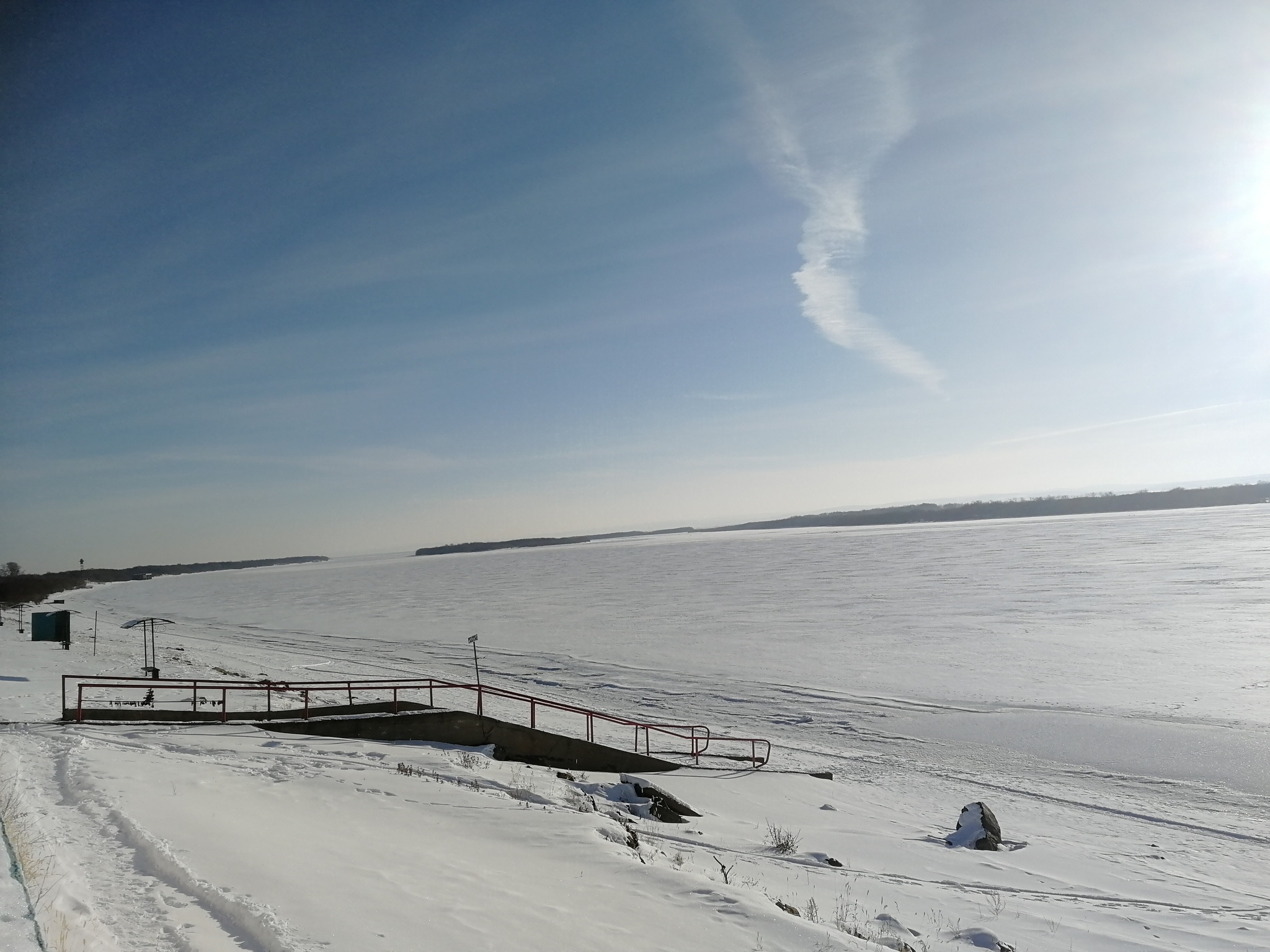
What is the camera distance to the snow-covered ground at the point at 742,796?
6.11 m

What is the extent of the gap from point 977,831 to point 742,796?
406 centimetres

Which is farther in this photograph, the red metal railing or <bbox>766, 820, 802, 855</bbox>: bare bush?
the red metal railing

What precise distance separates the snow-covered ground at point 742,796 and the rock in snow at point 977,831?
1.67 feet

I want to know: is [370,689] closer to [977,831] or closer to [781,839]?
[781,839]

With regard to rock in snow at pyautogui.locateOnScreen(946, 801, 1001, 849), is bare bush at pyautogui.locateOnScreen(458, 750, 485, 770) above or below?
above

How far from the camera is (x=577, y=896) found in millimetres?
6773

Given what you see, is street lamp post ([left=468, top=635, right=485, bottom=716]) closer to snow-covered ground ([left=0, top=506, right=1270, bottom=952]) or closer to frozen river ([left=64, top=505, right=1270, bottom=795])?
snow-covered ground ([left=0, top=506, right=1270, bottom=952])

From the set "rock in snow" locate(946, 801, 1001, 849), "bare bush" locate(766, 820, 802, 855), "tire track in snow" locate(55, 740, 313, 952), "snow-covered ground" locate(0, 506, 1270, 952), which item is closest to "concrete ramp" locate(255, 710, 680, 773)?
"snow-covered ground" locate(0, 506, 1270, 952)

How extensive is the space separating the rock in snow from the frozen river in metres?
7.01

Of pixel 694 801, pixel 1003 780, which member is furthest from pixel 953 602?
pixel 694 801

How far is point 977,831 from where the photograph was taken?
40.0 ft

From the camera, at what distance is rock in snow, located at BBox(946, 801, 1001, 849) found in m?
12.1

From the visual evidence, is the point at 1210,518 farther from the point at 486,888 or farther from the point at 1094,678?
the point at 486,888

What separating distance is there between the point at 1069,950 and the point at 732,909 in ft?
12.2
